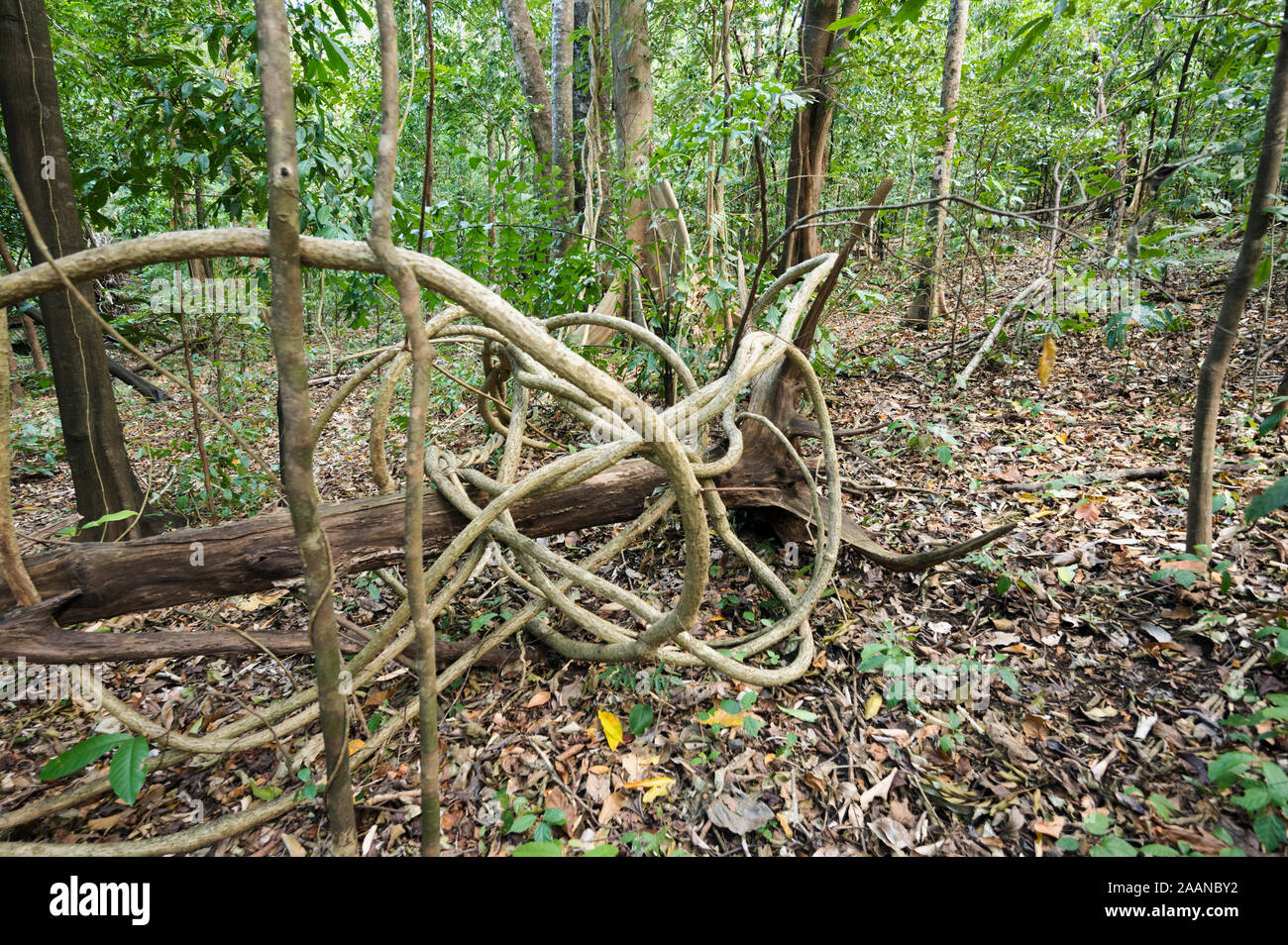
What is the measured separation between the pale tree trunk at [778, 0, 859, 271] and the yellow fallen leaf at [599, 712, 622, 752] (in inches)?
74.1

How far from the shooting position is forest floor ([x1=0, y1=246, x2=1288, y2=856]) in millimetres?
1392

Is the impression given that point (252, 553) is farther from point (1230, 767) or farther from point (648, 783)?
point (1230, 767)

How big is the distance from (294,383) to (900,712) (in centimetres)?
166

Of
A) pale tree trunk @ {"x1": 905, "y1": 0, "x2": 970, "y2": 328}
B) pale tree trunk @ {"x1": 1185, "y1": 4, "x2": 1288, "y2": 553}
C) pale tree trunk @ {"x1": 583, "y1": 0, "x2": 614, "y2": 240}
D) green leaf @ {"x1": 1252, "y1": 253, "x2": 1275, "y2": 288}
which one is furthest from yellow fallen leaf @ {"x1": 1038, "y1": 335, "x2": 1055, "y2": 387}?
pale tree trunk @ {"x1": 905, "y1": 0, "x2": 970, "y2": 328}

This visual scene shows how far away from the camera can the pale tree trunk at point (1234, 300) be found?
5.06ft

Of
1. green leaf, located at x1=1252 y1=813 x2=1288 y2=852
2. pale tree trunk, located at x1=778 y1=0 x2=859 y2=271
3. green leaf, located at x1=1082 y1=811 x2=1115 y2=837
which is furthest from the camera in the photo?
pale tree trunk, located at x1=778 y1=0 x2=859 y2=271

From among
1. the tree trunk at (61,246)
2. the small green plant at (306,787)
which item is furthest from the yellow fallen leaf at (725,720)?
the tree trunk at (61,246)

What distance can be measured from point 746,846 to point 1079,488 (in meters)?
2.03

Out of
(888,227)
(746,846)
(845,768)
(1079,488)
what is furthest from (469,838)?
(888,227)

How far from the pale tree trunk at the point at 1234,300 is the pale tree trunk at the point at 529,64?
167 inches

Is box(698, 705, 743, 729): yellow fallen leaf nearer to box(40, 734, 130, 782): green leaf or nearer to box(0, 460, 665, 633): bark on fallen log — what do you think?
box(0, 460, 665, 633): bark on fallen log

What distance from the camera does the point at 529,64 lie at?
4812 mm

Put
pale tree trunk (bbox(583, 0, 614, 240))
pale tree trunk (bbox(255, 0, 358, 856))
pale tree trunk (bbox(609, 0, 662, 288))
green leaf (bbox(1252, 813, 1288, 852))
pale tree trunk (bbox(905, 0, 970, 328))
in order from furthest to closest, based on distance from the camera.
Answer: pale tree trunk (bbox(905, 0, 970, 328)), pale tree trunk (bbox(609, 0, 662, 288)), pale tree trunk (bbox(583, 0, 614, 240)), green leaf (bbox(1252, 813, 1288, 852)), pale tree trunk (bbox(255, 0, 358, 856))

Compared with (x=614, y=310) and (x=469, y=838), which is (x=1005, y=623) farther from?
(x=614, y=310)
